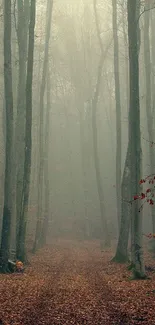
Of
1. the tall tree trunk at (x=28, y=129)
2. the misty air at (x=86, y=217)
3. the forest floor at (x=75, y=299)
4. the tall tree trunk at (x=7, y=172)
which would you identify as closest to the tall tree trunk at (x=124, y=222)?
the misty air at (x=86, y=217)

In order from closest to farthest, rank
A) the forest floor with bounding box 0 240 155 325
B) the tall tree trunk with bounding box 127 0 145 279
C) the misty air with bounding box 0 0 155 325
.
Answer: the forest floor with bounding box 0 240 155 325 < the misty air with bounding box 0 0 155 325 < the tall tree trunk with bounding box 127 0 145 279

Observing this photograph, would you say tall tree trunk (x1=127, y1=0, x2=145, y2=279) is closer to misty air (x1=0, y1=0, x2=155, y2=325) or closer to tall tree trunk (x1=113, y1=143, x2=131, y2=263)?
misty air (x1=0, y1=0, x2=155, y2=325)

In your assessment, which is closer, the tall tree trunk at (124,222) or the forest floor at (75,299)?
the forest floor at (75,299)

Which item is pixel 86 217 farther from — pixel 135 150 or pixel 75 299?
pixel 75 299

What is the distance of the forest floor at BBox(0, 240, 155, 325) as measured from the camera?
7.39 m

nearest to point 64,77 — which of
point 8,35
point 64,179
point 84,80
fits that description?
point 84,80

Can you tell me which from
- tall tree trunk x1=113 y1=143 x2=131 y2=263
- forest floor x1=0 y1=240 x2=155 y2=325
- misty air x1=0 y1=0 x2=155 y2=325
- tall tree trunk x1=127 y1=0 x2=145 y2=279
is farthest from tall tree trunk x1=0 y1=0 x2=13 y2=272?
tall tree trunk x1=113 y1=143 x2=131 y2=263

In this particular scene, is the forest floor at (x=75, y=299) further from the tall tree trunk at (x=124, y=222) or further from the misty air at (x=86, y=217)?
the tall tree trunk at (x=124, y=222)

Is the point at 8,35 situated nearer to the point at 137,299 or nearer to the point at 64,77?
the point at 137,299

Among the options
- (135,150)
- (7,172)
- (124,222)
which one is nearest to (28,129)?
(7,172)

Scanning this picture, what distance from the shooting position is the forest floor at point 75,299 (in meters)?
7.39

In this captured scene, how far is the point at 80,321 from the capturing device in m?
7.35

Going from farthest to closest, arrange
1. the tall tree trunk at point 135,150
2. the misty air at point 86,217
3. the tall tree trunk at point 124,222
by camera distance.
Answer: the tall tree trunk at point 124,222
the tall tree trunk at point 135,150
the misty air at point 86,217

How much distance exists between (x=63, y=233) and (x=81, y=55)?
16.1 metres
